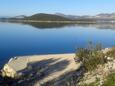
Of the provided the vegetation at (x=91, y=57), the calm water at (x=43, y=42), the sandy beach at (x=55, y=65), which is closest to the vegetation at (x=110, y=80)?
the vegetation at (x=91, y=57)

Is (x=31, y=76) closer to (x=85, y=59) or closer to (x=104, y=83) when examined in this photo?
(x=85, y=59)

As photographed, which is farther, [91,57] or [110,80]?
[91,57]

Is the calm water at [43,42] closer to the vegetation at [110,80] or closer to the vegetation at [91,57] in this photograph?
the vegetation at [91,57]

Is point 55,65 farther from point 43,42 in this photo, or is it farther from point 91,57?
point 43,42

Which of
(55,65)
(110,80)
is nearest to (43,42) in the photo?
(55,65)

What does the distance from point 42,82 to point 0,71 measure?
560 centimetres

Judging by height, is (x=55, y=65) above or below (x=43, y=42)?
above

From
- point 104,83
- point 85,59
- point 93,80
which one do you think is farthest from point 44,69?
point 104,83

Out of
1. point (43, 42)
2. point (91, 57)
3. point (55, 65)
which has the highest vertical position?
point (91, 57)

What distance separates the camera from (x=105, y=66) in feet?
48.9

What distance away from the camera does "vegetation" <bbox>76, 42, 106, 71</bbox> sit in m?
16.0

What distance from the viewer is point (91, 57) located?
658 inches

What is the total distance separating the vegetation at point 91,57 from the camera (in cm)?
1600

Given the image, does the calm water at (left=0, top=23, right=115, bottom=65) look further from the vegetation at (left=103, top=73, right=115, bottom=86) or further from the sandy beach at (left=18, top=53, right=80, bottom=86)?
the vegetation at (left=103, top=73, right=115, bottom=86)
